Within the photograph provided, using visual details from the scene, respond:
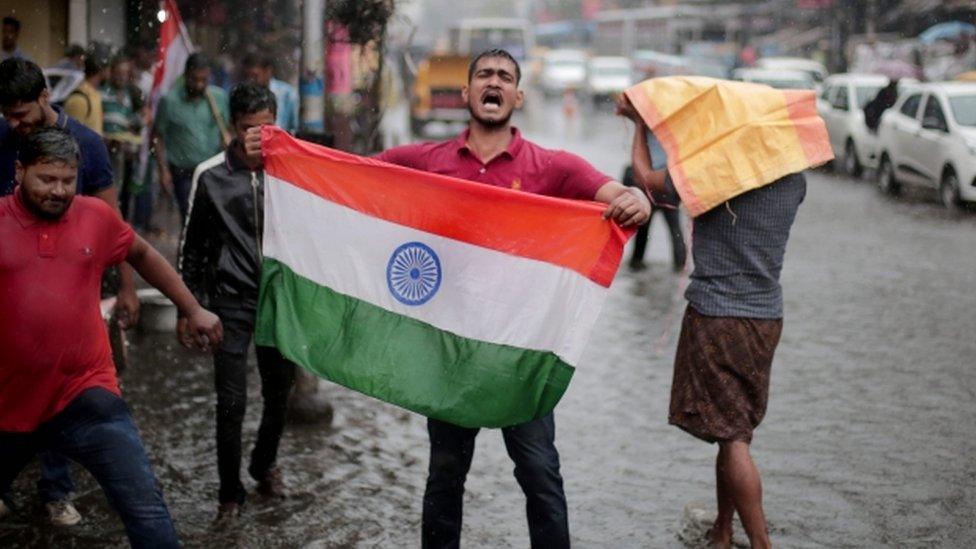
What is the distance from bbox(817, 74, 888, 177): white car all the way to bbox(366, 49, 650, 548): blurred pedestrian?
20.4 m

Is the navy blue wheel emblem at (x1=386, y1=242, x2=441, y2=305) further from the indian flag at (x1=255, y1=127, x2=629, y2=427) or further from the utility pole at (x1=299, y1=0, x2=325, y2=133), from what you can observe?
the utility pole at (x1=299, y1=0, x2=325, y2=133)

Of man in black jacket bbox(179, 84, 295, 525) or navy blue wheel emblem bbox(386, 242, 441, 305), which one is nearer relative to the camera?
navy blue wheel emblem bbox(386, 242, 441, 305)

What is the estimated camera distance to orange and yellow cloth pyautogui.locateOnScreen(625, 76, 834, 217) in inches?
203

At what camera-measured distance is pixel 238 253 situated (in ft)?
19.9

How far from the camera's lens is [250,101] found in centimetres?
587

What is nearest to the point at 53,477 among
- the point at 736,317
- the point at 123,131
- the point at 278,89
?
Answer: the point at 736,317

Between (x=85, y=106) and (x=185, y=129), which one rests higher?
(x=85, y=106)

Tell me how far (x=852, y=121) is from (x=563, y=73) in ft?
127

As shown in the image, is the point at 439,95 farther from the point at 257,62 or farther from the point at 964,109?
the point at 257,62

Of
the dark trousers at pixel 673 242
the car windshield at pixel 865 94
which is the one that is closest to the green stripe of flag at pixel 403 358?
the dark trousers at pixel 673 242

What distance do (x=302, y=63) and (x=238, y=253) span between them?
2656 millimetres

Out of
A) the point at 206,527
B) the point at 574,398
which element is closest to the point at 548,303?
the point at 206,527

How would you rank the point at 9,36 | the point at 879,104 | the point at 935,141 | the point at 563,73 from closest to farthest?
the point at 9,36, the point at 935,141, the point at 879,104, the point at 563,73

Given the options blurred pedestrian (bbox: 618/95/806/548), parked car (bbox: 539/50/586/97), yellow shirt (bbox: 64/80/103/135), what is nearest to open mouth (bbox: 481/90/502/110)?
blurred pedestrian (bbox: 618/95/806/548)
